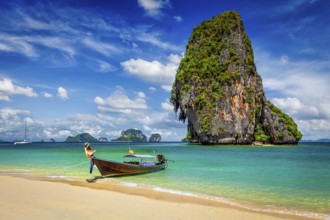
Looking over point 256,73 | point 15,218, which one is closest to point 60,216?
point 15,218

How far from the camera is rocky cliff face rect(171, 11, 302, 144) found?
213ft

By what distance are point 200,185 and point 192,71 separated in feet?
190

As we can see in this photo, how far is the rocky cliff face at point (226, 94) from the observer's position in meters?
65.0

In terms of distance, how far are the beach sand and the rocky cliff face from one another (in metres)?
54.6

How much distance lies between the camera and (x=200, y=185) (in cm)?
1373

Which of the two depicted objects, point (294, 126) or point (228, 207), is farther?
point (294, 126)

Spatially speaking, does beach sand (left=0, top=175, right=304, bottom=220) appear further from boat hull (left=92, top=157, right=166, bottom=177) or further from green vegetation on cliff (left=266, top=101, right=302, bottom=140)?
green vegetation on cliff (left=266, top=101, right=302, bottom=140)

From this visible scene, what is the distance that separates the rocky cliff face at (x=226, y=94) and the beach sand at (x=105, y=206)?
54624mm

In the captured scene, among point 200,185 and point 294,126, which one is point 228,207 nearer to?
point 200,185

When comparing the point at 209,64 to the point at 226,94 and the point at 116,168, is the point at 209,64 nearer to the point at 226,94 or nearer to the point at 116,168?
the point at 226,94

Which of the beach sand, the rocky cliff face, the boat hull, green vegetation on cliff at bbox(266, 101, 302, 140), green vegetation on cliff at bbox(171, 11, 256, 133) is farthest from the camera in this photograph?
green vegetation on cliff at bbox(266, 101, 302, 140)

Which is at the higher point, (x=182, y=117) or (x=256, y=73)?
(x=256, y=73)

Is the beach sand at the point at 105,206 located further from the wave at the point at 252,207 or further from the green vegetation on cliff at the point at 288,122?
the green vegetation on cliff at the point at 288,122

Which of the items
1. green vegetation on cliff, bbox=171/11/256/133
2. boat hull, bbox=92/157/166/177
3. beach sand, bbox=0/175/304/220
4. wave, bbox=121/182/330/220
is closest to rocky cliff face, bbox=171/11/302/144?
green vegetation on cliff, bbox=171/11/256/133
